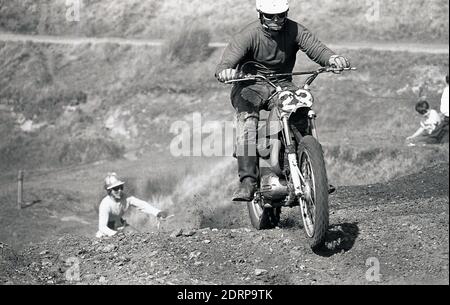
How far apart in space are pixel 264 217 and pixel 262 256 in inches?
45.0

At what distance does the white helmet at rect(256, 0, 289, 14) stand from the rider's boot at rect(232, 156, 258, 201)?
4.51 ft

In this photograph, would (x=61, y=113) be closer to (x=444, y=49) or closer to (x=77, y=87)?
(x=77, y=87)

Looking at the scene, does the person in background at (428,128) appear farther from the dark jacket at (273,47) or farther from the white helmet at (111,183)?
the dark jacket at (273,47)

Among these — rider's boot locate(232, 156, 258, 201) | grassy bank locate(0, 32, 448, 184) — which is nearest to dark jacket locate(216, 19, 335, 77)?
rider's boot locate(232, 156, 258, 201)

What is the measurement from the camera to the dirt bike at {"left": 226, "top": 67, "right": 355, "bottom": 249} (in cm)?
735

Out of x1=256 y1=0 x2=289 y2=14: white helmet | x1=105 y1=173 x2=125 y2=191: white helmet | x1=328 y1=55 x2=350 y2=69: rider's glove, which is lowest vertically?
x1=105 y1=173 x2=125 y2=191: white helmet

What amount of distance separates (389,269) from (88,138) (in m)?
19.4

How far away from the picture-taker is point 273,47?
8.53m

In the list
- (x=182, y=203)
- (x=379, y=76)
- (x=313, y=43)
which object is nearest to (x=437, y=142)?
(x=182, y=203)

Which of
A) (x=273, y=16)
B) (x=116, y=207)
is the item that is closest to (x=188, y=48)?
(x=116, y=207)

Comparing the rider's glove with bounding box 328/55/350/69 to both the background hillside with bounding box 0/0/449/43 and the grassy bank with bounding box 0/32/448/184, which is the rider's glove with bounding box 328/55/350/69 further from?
the background hillside with bounding box 0/0/449/43

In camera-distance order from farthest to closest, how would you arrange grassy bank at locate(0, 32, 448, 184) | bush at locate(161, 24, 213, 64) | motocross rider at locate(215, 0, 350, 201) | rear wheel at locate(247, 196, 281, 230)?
bush at locate(161, 24, 213, 64)
grassy bank at locate(0, 32, 448, 184)
rear wheel at locate(247, 196, 281, 230)
motocross rider at locate(215, 0, 350, 201)

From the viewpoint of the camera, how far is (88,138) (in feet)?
85.3

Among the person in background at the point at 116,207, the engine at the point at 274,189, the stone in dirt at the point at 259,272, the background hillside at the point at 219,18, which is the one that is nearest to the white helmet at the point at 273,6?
the engine at the point at 274,189
